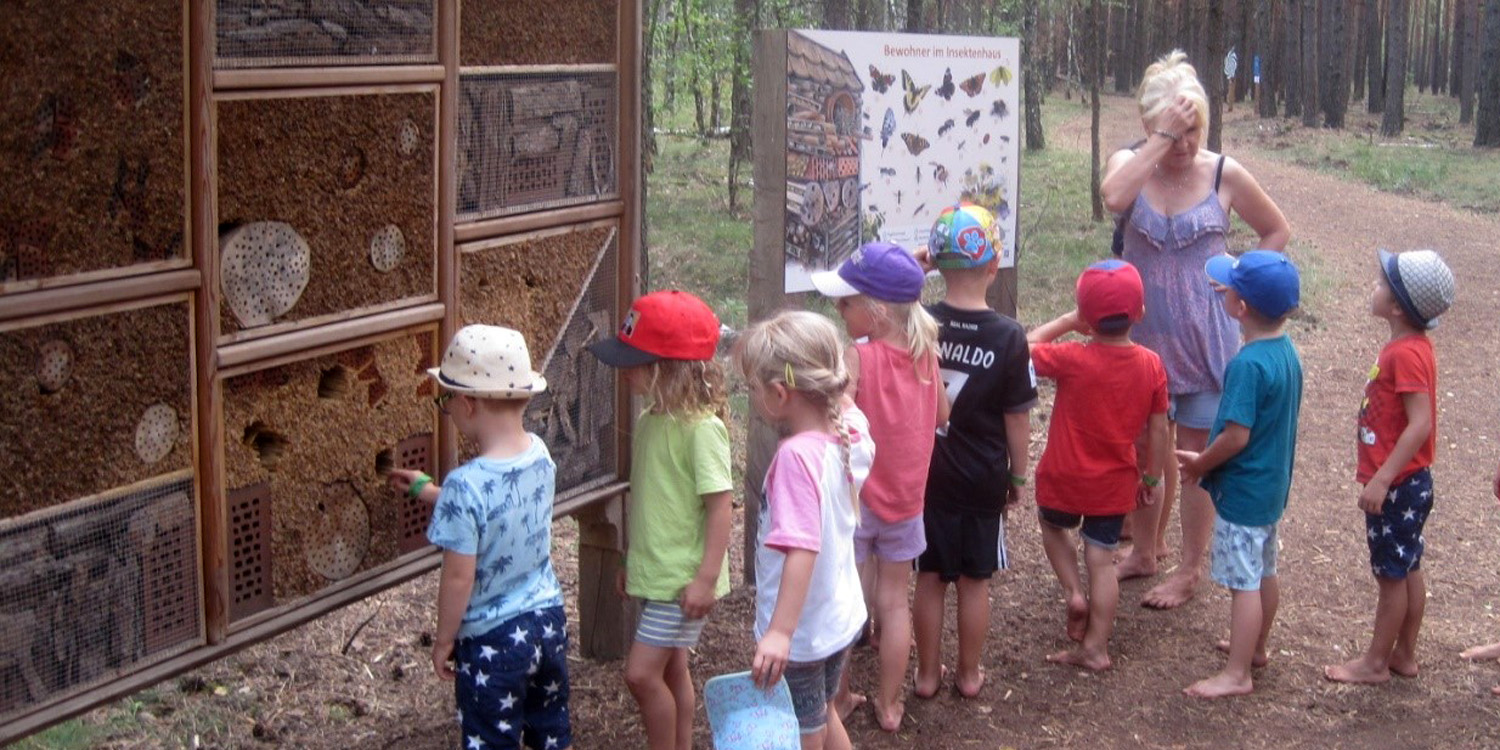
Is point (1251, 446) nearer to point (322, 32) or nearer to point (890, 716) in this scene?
point (890, 716)

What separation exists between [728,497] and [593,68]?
1433mm

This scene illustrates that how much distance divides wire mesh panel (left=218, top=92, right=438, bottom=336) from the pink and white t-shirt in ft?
3.68

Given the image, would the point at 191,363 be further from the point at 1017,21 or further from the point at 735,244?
the point at 1017,21

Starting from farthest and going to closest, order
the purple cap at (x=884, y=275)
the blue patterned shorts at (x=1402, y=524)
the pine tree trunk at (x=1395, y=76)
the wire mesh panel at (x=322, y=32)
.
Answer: the pine tree trunk at (x=1395, y=76) → the blue patterned shorts at (x=1402, y=524) → the purple cap at (x=884, y=275) → the wire mesh panel at (x=322, y=32)

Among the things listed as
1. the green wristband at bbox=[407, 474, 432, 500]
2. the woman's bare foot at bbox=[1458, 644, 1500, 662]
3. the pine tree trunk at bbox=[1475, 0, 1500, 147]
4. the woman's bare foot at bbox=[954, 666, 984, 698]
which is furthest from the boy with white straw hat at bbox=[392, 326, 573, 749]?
the pine tree trunk at bbox=[1475, 0, 1500, 147]

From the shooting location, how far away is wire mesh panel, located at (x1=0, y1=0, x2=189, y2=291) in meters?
2.73

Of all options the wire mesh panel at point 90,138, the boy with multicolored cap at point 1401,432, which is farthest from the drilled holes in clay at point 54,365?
the boy with multicolored cap at point 1401,432

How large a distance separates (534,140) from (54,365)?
1.60m

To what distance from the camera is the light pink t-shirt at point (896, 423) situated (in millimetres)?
4125

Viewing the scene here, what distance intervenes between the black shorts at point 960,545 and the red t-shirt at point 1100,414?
17.7 inches

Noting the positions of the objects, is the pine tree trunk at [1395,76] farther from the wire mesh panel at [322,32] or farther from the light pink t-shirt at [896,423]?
the wire mesh panel at [322,32]

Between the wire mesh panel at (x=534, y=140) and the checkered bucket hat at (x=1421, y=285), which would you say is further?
the checkered bucket hat at (x=1421, y=285)

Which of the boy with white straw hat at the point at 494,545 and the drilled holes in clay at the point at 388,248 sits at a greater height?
the drilled holes in clay at the point at 388,248

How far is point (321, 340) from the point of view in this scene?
11.3 ft
